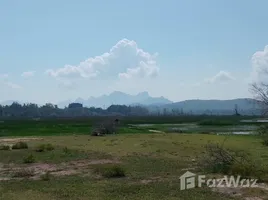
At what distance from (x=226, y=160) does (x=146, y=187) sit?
3.80 metres

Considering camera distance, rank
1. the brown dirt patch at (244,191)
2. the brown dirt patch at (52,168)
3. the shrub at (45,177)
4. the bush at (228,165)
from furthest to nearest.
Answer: the brown dirt patch at (52,168) → the shrub at (45,177) → the bush at (228,165) → the brown dirt patch at (244,191)

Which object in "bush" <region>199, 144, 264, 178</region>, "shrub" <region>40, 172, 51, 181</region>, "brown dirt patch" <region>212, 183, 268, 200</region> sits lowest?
"brown dirt patch" <region>212, 183, 268, 200</region>

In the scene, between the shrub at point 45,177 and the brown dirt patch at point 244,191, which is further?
the shrub at point 45,177

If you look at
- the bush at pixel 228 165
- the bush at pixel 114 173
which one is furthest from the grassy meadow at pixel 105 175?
the bush at pixel 228 165

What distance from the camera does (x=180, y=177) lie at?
16297mm

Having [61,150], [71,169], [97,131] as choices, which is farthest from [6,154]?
[97,131]

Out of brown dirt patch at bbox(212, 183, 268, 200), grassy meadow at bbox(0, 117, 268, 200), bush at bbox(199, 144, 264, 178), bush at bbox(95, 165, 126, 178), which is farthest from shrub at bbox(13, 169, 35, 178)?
brown dirt patch at bbox(212, 183, 268, 200)

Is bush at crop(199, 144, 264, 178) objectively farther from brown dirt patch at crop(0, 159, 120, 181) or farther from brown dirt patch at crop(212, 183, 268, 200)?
brown dirt patch at crop(0, 159, 120, 181)

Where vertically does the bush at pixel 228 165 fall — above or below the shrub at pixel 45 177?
above

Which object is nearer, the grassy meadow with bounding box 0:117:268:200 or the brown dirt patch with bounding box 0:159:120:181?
the grassy meadow with bounding box 0:117:268:200

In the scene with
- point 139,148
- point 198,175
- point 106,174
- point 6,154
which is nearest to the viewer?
point 198,175

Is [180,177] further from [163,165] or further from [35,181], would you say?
[35,181]

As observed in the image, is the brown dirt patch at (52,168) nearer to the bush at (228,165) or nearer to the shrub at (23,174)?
the shrub at (23,174)

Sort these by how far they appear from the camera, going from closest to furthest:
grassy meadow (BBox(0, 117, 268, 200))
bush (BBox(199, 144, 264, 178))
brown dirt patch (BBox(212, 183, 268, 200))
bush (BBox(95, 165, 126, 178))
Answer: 1. brown dirt patch (BBox(212, 183, 268, 200))
2. grassy meadow (BBox(0, 117, 268, 200))
3. bush (BBox(199, 144, 264, 178))
4. bush (BBox(95, 165, 126, 178))
